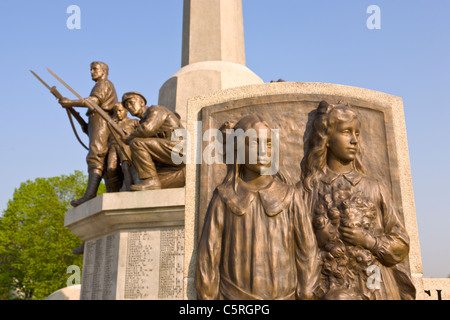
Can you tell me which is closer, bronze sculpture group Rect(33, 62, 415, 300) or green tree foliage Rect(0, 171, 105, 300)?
bronze sculpture group Rect(33, 62, 415, 300)

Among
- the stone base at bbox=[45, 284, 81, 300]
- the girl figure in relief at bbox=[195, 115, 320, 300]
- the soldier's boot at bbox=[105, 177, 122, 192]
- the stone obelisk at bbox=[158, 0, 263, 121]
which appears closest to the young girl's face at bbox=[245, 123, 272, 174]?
the girl figure in relief at bbox=[195, 115, 320, 300]

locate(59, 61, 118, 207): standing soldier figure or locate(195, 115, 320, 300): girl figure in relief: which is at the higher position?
locate(59, 61, 118, 207): standing soldier figure

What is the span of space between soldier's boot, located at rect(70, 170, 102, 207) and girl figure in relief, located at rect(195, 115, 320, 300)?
4331mm

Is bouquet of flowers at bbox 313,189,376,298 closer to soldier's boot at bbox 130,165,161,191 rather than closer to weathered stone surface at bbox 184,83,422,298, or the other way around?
weathered stone surface at bbox 184,83,422,298

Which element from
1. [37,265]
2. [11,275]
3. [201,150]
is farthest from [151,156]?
[11,275]

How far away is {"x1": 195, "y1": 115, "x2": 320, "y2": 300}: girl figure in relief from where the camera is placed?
10.5ft

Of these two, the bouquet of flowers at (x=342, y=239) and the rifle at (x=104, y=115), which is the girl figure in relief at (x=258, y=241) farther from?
the rifle at (x=104, y=115)

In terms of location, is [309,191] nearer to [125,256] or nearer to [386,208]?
[386,208]

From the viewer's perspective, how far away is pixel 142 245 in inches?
222

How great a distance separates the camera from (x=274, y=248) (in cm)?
324

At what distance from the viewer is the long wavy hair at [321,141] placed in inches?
137

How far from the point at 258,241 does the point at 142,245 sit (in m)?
2.79

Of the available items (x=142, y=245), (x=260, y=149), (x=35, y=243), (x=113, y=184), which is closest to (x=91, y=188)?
(x=113, y=184)

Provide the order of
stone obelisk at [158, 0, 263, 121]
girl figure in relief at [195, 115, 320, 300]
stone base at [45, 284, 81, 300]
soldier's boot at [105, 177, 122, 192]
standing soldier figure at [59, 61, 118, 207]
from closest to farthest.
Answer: girl figure in relief at [195, 115, 320, 300] → soldier's boot at [105, 177, 122, 192] → standing soldier figure at [59, 61, 118, 207] → stone obelisk at [158, 0, 263, 121] → stone base at [45, 284, 81, 300]
